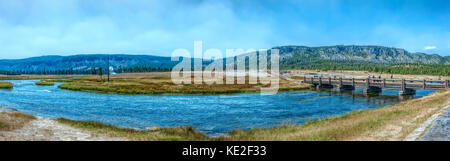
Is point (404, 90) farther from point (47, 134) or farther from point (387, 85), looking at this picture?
point (47, 134)

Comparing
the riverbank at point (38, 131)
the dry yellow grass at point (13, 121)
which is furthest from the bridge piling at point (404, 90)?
the dry yellow grass at point (13, 121)

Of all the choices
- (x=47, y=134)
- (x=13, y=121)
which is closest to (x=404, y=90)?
(x=47, y=134)

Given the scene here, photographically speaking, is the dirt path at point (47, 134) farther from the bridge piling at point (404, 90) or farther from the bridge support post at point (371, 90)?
the bridge support post at point (371, 90)

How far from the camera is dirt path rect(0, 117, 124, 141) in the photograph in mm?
16469

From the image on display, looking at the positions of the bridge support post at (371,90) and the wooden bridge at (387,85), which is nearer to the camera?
the wooden bridge at (387,85)

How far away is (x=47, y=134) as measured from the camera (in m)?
18.1

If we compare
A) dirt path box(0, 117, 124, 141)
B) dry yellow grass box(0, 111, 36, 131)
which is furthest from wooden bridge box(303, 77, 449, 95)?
dry yellow grass box(0, 111, 36, 131)

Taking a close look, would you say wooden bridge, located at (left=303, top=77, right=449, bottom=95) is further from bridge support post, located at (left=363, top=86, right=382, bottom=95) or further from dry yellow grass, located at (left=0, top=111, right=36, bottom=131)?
dry yellow grass, located at (left=0, top=111, right=36, bottom=131)

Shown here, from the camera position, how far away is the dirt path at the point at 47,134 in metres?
16.5
